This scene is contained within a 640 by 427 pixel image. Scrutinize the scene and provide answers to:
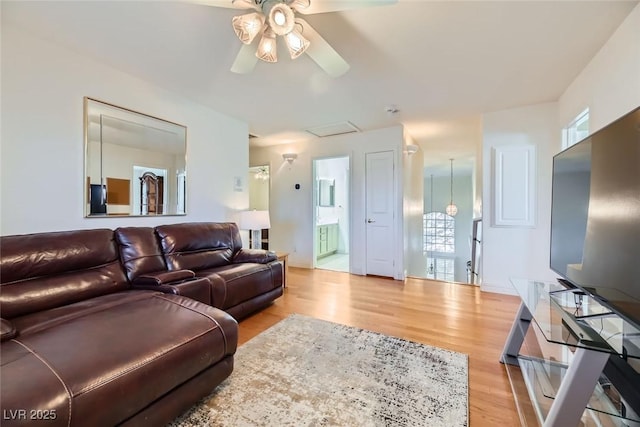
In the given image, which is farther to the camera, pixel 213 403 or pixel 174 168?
pixel 174 168

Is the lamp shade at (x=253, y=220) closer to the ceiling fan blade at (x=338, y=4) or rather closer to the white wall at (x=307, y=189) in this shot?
the white wall at (x=307, y=189)

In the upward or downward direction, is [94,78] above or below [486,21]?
below

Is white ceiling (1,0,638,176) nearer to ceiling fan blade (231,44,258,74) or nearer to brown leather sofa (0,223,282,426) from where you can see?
ceiling fan blade (231,44,258,74)

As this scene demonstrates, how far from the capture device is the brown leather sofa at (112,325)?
0.96 m

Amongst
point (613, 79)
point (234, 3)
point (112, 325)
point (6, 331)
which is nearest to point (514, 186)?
point (613, 79)

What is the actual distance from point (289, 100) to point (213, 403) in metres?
2.94

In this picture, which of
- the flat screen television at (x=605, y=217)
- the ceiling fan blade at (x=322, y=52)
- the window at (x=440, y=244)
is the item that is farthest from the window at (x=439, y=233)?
the ceiling fan blade at (x=322, y=52)

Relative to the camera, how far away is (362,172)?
442 cm

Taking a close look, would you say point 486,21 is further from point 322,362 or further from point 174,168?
point 174,168

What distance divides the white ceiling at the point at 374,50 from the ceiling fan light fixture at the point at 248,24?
13.5 inches

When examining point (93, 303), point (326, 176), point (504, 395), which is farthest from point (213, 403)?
point (326, 176)

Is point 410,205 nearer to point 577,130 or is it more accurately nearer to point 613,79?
point 577,130

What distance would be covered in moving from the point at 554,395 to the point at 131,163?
3.63 metres

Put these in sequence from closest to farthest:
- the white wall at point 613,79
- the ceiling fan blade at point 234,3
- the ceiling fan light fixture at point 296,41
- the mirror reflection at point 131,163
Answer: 1. the ceiling fan blade at point 234,3
2. the ceiling fan light fixture at point 296,41
3. the white wall at point 613,79
4. the mirror reflection at point 131,163
